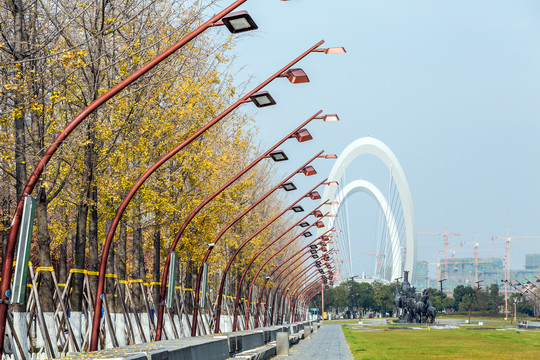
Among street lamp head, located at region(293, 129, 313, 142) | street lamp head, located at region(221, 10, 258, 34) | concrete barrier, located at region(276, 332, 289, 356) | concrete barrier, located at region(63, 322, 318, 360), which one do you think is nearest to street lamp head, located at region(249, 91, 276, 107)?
street lamp head, located at region(221, 10, 258, 34)

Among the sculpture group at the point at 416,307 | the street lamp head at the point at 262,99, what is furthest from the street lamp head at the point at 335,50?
the sculpture group at the point at 416,307

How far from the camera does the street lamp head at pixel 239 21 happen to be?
55.1 ft

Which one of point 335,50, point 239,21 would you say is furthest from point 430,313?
point 239,21

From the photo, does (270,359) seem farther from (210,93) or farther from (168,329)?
(210,93)

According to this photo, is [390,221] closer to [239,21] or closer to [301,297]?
[301,297]

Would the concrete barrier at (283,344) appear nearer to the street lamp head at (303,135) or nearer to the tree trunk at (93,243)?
the street lamp head at (303,135)

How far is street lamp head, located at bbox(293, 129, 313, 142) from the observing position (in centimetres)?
2972

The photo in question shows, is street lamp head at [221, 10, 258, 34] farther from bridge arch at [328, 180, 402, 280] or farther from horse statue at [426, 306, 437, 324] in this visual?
bridge arch at [328, 180, 402, 280]

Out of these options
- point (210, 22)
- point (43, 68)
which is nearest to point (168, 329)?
point (43, 68)

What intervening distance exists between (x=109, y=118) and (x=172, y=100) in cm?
287

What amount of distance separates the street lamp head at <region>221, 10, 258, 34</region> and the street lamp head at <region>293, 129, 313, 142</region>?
1267 cm

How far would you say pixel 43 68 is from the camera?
2225 cm

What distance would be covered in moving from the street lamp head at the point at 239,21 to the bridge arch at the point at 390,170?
156506 millimetres

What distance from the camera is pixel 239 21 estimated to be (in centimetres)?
1695
